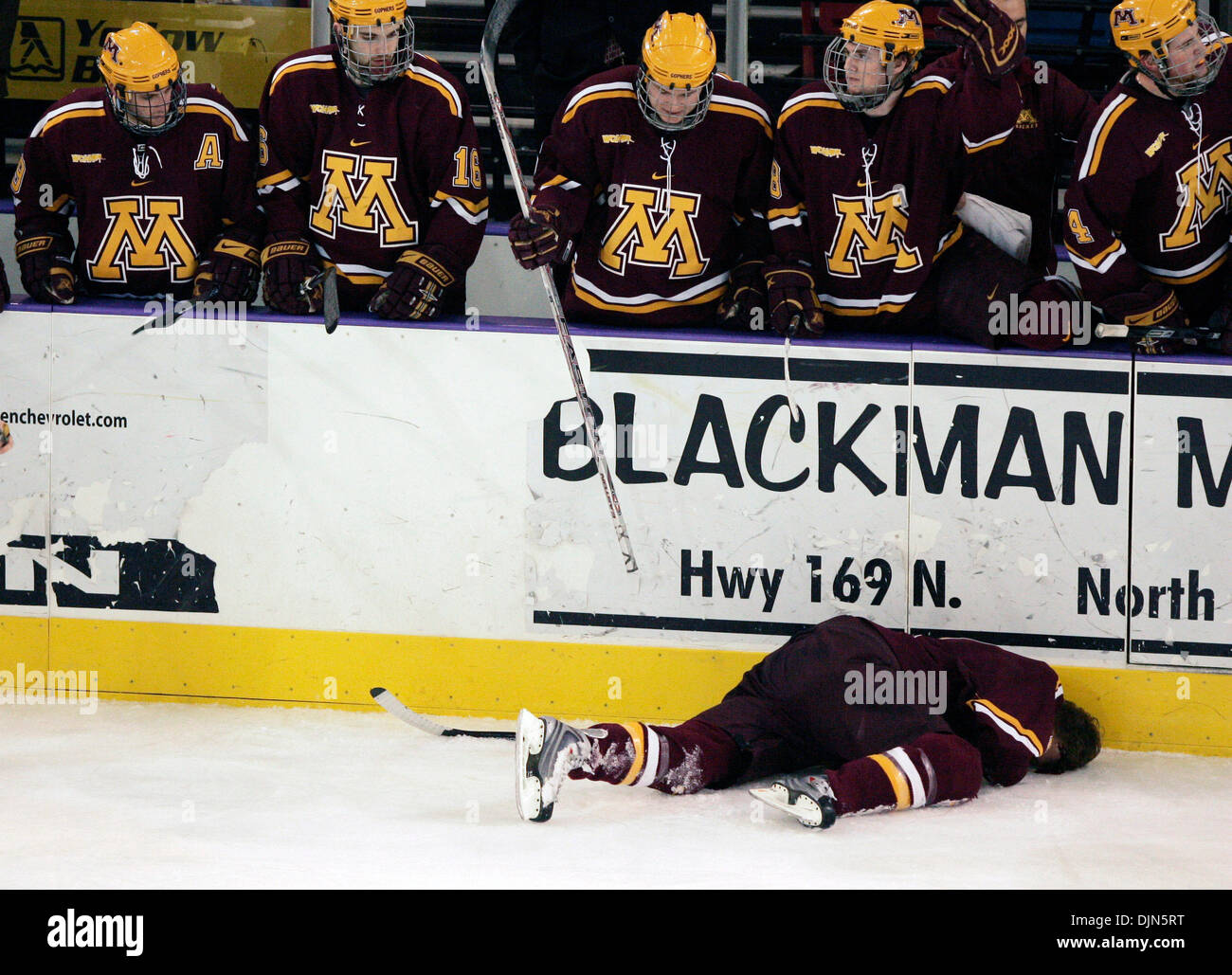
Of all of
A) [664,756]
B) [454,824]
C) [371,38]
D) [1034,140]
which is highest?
[371,38]

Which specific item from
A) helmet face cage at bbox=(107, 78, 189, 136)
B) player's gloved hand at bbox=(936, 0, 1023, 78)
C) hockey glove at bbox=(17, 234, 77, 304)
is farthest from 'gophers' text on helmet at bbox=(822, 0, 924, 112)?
hockey glove at bbox=(17, 234, 77, 304)

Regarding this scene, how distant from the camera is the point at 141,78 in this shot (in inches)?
149

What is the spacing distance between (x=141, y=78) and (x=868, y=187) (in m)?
1.68

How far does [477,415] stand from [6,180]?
2.57 metres

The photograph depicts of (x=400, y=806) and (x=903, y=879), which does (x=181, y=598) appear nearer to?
(x=400, y=806)

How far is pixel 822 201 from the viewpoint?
3729 mm

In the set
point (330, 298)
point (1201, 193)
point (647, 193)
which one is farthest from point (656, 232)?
point (1201, 193)

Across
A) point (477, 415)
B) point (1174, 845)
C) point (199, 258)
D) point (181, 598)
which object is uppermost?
point (199, 258)

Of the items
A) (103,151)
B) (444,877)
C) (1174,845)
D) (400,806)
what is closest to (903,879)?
(1174,845)

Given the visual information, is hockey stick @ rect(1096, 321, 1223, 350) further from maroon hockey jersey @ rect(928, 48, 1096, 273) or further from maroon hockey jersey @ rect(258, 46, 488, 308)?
maroon hockey jersey @ rect(258, 46, 488, 308)

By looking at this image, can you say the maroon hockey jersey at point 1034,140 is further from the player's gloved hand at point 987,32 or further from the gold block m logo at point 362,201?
the gold block m logo at point 362,201

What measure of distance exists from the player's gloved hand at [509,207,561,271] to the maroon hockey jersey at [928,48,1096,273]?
966 millimetres

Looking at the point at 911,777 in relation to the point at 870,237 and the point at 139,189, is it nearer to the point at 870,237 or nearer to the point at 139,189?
the point at 870,237

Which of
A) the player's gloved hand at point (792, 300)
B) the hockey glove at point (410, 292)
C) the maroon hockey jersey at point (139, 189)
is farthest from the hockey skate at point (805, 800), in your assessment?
the maroon hockey jersey at point (139, 189)
